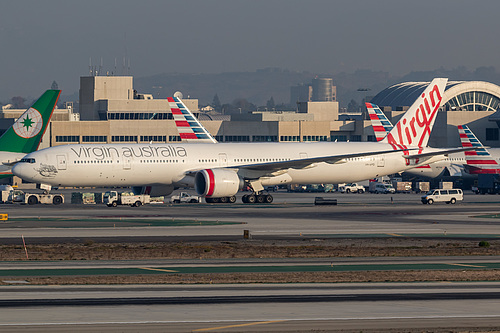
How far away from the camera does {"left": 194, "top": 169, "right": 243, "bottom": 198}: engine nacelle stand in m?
72.4

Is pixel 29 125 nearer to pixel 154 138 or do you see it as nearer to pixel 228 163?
pixel 228 163

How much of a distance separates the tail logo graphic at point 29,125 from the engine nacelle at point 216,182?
2076 centimetres

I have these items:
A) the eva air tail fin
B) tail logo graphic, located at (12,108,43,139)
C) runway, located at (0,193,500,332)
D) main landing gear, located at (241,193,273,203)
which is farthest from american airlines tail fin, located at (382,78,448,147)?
runway, located at (0,193,500,332)

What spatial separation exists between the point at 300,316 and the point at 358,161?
59610mm

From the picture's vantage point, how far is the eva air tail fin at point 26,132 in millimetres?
84000

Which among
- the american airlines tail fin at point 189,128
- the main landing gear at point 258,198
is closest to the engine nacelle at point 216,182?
the main landing gear at point 258,198

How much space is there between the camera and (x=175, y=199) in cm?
8912

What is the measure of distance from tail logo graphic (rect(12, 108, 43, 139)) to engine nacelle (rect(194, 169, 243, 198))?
20.8 meters

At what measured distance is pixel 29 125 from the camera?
278 ft

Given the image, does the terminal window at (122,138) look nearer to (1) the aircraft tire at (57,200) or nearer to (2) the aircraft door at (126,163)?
(1) the aircraft tire at (57,200)

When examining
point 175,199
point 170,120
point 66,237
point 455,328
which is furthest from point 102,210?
point 170,120

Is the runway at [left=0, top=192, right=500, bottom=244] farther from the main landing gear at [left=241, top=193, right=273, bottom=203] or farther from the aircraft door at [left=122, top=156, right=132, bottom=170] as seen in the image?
the main landing gear at [left=241, top=193, right=273, bottom=203]

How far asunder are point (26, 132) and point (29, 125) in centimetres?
82

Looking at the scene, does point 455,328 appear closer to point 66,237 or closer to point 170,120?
point 66,237
